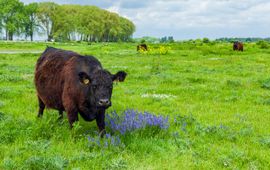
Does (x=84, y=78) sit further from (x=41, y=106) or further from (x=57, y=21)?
(x=57, y=21)

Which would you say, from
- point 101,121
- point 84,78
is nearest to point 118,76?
point 84,78

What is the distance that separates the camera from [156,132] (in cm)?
879

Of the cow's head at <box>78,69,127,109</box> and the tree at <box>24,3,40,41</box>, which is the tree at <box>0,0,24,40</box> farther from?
the cow's head at <box>78,69,127,109</box>

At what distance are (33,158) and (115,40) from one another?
172935 mm

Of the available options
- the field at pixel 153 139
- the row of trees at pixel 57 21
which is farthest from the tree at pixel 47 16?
the field at pixel 153 139

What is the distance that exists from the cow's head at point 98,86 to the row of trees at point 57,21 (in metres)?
117

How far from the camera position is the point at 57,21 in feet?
451

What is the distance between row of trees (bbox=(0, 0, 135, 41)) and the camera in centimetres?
12300

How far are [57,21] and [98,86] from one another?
134916mm

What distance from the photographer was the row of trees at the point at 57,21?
123m

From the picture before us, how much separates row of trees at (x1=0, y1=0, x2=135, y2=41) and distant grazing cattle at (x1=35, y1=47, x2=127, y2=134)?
11510 centimetres

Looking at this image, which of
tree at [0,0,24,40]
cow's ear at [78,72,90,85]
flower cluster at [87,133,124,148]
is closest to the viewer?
flower cluster at [87,133,124,148]

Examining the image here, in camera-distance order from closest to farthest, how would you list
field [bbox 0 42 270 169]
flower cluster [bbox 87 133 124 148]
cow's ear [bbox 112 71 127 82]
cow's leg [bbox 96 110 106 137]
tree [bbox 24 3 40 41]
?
1. field [bbox 0 42 270 169]
2. flower cluster [bbox 87 133 124 148]
3. cow's ear [bbox 112 71 127 82]
4. cow's leg [bbox 96 110 106 137]
5. tree [bbox 24 3 40 41]

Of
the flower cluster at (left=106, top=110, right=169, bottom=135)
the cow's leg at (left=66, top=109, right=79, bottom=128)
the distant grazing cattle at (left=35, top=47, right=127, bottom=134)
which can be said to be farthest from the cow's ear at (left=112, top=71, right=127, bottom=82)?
the cow's leg at (left=66, top=109, right=79, bottom=128)
